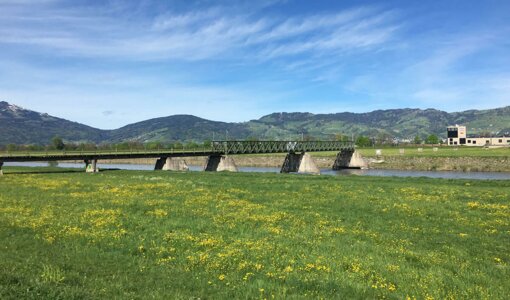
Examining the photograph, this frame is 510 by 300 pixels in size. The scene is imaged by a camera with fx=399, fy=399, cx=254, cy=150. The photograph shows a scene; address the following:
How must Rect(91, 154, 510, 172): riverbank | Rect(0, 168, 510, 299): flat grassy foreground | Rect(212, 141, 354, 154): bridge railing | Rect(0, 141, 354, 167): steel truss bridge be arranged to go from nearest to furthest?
Rect(0, 168, 510, 299): flat grassy foreground → Rect(0, 141, 354, 167): steel truss bridge → Rect(212, 141, 354, 154): bridge railing → Rect(91, 154, 510, 172): riverbank

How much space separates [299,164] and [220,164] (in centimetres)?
2435

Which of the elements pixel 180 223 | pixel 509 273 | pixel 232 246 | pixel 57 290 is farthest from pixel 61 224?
pixel 509 273

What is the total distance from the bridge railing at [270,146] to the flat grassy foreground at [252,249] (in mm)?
66716

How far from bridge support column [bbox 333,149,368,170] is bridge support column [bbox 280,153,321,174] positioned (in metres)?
23.1

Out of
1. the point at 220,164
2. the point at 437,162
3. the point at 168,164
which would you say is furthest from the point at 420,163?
the point at 168,164

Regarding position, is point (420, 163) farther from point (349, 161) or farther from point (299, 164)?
point (299, 164)

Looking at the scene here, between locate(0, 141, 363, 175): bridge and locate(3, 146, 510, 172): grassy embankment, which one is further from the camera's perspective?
locate(3, 146, 510, 172): grassy embankment

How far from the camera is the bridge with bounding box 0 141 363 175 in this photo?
69562mm

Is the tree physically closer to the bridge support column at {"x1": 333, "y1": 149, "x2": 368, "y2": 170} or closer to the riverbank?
the riverbank

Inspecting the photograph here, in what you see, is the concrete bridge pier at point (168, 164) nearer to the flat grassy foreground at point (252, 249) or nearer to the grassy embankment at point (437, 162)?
the grassy embankment at point (437, 162)

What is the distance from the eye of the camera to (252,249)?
1473 centimetres

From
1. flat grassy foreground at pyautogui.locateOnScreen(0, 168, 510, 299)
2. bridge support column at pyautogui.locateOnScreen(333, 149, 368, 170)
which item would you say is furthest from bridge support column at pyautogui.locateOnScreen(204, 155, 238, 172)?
flat grassy foreground at pyautogui.locateOnScreen(0, 168, 510, 299)

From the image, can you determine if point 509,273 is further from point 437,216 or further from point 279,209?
point 279,209

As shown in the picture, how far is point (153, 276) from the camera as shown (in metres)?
11.9
